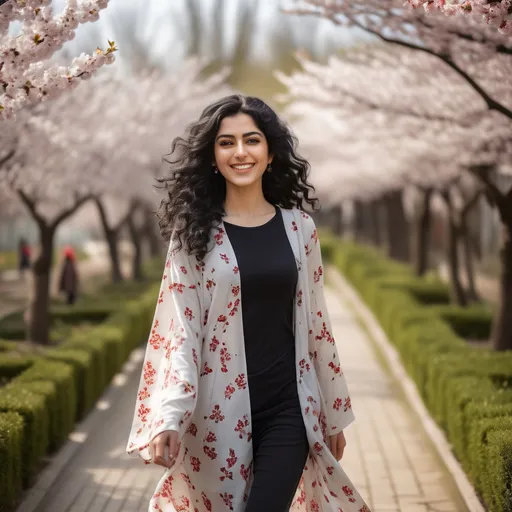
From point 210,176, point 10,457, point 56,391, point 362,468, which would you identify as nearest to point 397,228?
point 362,468

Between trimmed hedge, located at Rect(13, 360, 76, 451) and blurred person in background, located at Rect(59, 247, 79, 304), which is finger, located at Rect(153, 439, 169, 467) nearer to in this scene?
trimmed hedge, located at Rect(13, 360, 76, 451)

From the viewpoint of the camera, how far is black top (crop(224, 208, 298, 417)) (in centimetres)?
345

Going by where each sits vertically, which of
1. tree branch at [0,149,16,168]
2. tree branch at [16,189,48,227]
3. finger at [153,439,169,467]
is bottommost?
finger at [153,439,169,467]

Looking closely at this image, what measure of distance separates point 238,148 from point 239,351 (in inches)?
31.5

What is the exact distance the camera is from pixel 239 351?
3.45 meters

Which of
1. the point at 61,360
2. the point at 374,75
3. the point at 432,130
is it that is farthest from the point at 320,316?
the point at 374,75

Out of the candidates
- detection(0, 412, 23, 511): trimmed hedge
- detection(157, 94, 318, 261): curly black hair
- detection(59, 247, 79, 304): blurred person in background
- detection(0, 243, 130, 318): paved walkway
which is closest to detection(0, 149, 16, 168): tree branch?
detection(0, 412, 23, 511): trimmed hedge

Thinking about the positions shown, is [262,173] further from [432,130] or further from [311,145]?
[311,145]

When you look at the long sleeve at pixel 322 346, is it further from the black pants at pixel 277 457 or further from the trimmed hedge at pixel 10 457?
the trimmed hedge at pixel 10 457

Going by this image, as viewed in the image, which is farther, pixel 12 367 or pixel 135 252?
pixel 135 252

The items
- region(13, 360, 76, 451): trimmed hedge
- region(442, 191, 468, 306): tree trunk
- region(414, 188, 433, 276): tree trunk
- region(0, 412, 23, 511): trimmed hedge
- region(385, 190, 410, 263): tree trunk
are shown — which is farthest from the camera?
region(385, 190, 410, 263): tree trunk

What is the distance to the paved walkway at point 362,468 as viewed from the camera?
18.8ft

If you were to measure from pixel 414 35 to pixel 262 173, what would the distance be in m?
3.54

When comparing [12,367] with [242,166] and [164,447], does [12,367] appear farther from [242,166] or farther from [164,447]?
[164,447]
